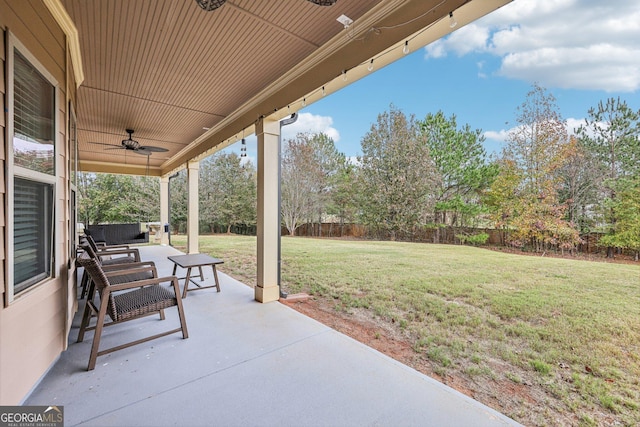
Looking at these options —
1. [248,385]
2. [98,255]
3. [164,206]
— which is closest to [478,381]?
[248,385]

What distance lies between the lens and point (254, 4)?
1.83 m

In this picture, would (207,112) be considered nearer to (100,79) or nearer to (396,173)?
(100,79)

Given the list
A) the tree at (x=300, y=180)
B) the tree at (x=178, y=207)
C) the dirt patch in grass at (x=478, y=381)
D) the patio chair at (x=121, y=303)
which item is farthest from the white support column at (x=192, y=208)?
the tree at (x=178, y=207)

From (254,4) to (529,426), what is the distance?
314cm

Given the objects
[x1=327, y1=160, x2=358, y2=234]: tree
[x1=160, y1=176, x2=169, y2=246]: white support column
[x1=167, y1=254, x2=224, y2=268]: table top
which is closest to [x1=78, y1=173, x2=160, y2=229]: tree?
[x1=160, y1=176, x2=169, y2=246]: white support column

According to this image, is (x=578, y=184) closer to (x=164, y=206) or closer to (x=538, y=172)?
(x=538, y=172)

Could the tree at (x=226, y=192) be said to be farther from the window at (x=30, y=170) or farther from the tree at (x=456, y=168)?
the window at (x=30, y=170)

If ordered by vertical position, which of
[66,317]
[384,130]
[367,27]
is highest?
[384,130]

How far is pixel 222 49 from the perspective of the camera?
237cm

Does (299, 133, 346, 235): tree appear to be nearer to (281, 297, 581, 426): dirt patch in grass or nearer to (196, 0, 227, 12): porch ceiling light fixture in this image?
(281, 297, 581, 426): dirt patch in grass

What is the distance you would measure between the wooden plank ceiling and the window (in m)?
0.67

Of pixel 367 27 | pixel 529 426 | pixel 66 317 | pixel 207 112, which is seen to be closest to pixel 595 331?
pixel 529 426

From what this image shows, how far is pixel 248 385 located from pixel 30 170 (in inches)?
75.6

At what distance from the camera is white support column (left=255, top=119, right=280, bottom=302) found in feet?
11.1
